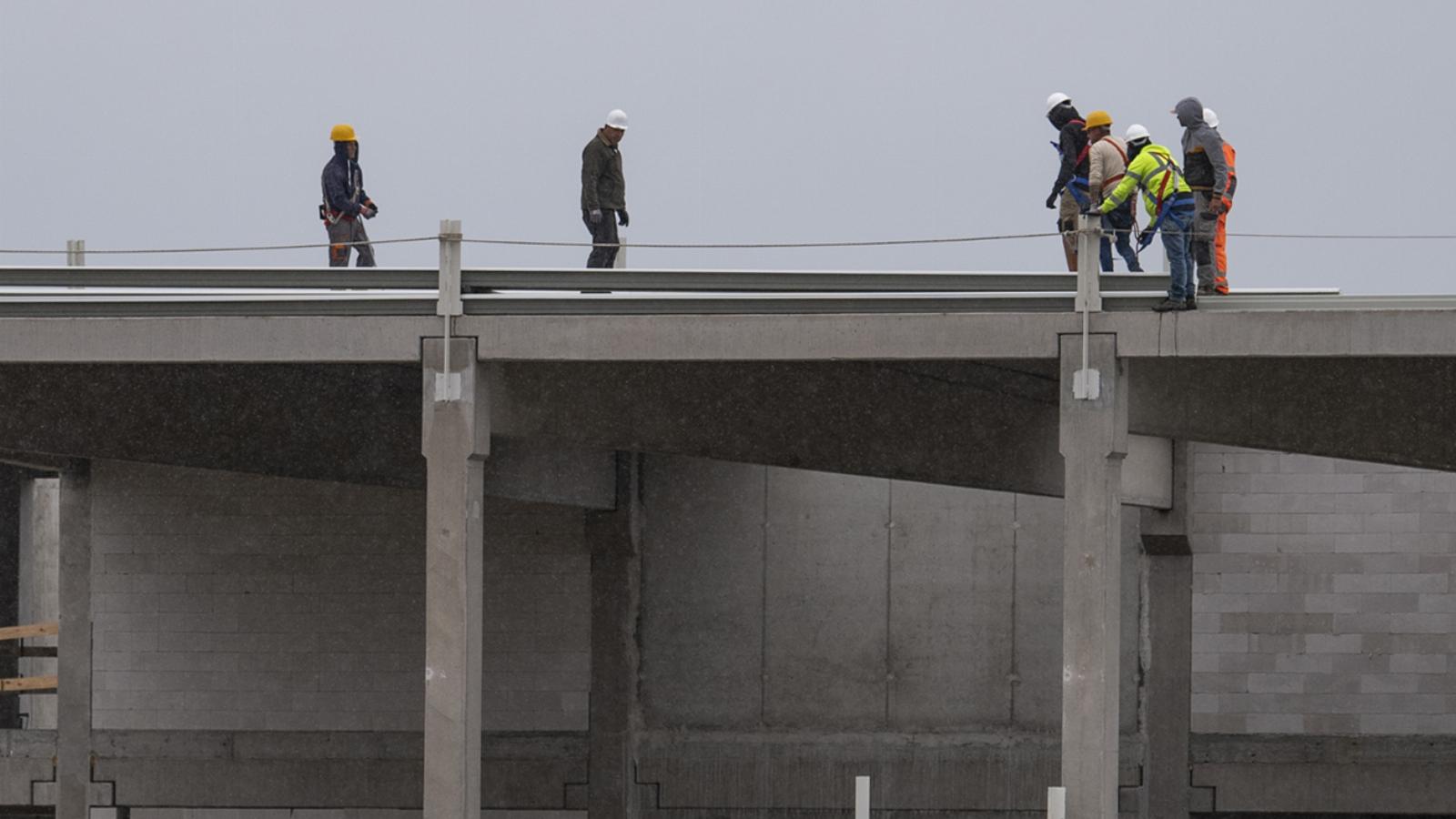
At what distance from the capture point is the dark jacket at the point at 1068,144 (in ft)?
51.8

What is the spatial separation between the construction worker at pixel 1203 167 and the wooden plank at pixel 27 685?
15384 millimetres

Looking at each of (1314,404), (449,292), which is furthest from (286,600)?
(1314,404)

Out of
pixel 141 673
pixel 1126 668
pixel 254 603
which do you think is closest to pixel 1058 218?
pixel 1126 668

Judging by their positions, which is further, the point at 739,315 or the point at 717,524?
the point at 717,524

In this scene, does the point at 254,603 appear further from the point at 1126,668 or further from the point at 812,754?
the point at 1126,668

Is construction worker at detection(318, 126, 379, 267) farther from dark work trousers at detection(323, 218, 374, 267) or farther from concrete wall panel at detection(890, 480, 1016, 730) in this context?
concrete wall panel at detection(890, 480, 1016, 730)

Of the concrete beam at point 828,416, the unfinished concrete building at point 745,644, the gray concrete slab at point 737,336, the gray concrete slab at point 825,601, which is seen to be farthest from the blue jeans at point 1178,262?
the gray concrete slab at point 825,601

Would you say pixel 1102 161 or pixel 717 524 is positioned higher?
pixel 1102 161

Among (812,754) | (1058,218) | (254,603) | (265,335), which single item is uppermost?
(1058,218)

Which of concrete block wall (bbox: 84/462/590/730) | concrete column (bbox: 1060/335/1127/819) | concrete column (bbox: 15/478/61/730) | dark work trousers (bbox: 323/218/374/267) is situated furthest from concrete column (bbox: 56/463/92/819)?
concrete column (bbox: 1060/335/1127/819)

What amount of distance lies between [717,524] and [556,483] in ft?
11.2

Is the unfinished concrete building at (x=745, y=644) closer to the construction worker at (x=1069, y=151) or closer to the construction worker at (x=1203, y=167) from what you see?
the construction worker at (x=1069, y=151)

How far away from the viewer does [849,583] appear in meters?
21.8

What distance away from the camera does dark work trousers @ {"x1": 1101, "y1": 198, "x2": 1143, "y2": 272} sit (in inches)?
599
